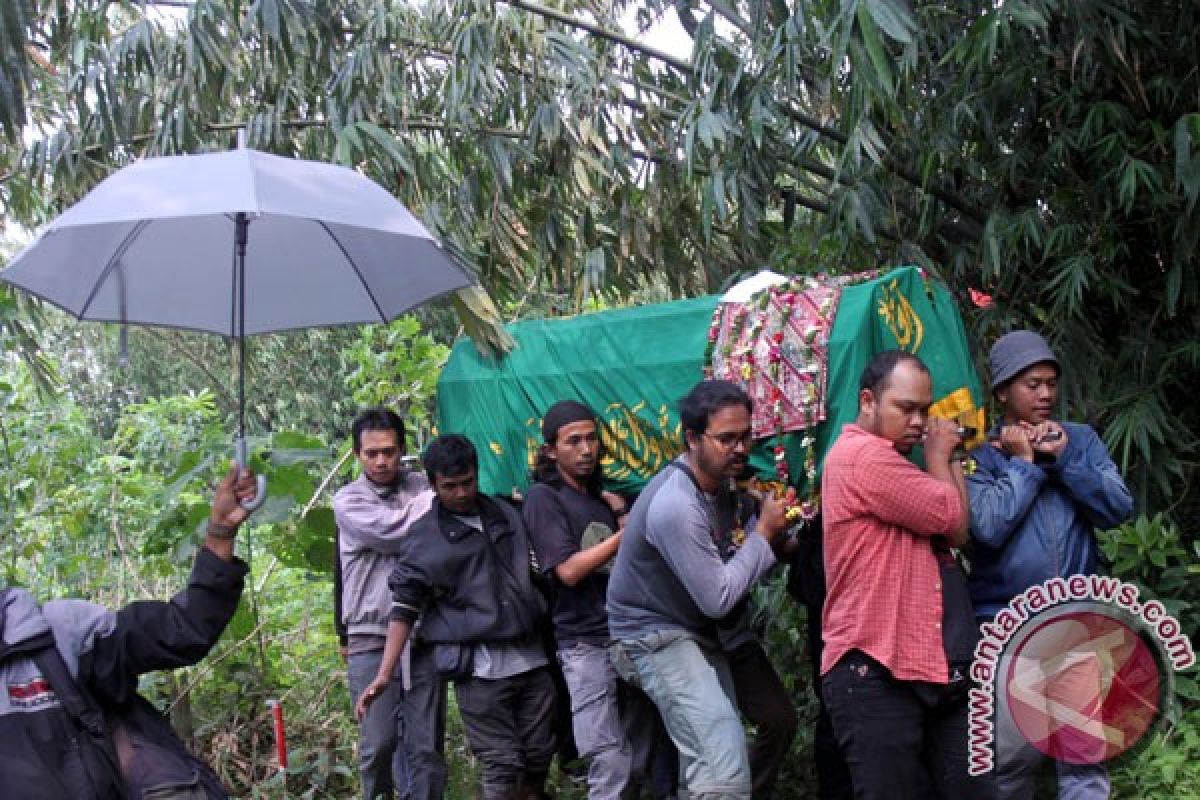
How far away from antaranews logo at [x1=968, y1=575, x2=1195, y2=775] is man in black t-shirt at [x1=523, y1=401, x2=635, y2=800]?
1410 mm

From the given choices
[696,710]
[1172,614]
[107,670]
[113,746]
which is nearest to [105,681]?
[107,670]

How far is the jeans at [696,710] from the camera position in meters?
4.09

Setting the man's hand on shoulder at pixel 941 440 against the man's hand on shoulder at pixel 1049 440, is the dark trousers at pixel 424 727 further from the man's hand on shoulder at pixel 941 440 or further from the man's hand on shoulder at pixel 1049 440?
the man's hand on shoulder at pixel 1049 440

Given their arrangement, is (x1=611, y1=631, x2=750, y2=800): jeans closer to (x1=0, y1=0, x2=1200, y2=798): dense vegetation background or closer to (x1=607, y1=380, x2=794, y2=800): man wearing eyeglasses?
(x1=607, y1=380, x2=794, y2=800): man wearing eyeglasses

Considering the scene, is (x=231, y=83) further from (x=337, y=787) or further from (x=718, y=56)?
(x=337, y=787)

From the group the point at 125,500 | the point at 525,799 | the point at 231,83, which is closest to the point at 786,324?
the point at 525,799

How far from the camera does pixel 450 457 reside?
4.89m

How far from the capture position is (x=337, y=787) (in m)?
6.34

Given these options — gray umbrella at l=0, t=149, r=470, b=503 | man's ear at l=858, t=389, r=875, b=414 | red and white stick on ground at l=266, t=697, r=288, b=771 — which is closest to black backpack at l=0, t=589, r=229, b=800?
gray umbrella at l=0, t=149, r=470, b=503

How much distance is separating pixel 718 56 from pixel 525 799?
116 inches

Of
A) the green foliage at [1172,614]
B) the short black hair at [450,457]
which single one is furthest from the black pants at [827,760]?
the short black hair at [450,457]

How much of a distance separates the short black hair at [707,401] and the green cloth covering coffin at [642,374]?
40 centimetres

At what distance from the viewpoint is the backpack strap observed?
2967mm

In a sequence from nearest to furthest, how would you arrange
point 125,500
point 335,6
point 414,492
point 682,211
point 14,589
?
point 14,589 → point 414,492 → point 335,6 → point 682,211 → point 125,500
